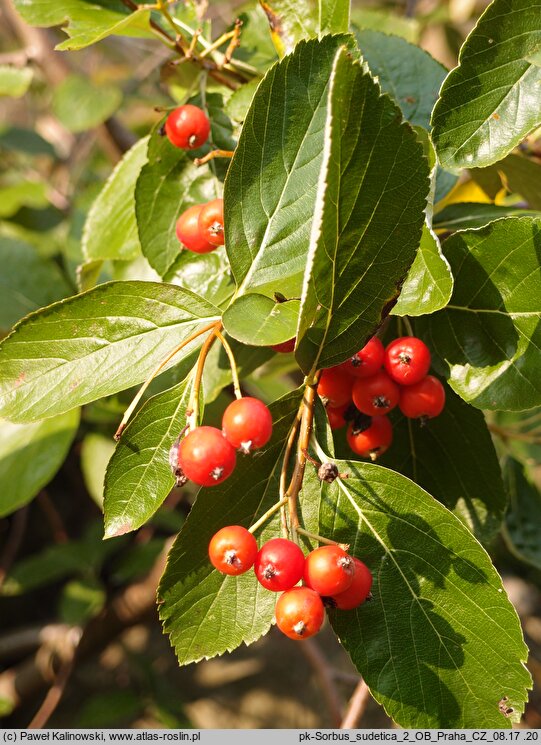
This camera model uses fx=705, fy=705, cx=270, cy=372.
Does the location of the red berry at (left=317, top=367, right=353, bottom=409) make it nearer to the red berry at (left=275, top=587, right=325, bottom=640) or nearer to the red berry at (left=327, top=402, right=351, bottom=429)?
the red berry at (left=327, top=402, right=351, bottom=429)

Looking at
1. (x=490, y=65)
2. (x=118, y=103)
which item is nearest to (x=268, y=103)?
(x=490, y=65)

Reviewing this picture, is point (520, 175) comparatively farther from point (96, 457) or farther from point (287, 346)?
point (96, 457)

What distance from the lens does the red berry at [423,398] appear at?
0.93 metres

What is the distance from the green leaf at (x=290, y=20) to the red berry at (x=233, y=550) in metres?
0.74

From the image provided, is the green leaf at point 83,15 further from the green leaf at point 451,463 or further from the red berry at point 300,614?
the red berry at point 300,614

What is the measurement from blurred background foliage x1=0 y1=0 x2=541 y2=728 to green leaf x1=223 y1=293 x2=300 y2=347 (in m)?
0.53

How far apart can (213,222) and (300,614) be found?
506mm

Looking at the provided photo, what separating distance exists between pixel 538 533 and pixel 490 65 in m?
1.11

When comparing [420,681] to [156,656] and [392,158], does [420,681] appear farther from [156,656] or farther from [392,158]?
[156,656]

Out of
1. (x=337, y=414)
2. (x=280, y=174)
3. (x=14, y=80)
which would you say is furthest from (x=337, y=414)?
(x=14, y=80)

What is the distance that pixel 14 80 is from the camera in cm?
216

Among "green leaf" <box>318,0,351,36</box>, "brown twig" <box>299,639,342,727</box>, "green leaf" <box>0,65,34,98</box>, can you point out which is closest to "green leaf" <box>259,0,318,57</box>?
"green leaf" <box>318,0,351,36</box>

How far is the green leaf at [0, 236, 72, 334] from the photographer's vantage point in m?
1.84

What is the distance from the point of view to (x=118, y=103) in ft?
8.02
